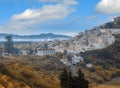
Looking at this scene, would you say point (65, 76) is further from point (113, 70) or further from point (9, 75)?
point (113, 70)

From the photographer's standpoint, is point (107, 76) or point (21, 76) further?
point (107, 76)

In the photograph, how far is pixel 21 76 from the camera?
323 ft

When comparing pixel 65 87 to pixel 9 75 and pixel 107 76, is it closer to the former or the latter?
pixel 9 75

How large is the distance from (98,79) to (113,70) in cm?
2090

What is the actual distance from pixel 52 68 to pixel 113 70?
3423 centimetres

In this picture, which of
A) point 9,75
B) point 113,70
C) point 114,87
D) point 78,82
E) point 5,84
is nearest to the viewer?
point 78,82

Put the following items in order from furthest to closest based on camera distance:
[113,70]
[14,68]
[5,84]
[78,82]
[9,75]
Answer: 1. [113,70]
2. [14,68]
3. [9,75]
4. [5,84]
5. [78,82]

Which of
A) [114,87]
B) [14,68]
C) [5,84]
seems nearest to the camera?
[5,84]

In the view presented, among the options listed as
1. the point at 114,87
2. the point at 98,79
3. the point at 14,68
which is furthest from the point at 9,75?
the point at 98,79

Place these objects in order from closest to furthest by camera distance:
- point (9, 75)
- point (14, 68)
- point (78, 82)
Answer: point (78, 82) < point (9, 75) < point (14, 68)

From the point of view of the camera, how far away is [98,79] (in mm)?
179875

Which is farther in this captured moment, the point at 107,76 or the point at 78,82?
the point at 107,76

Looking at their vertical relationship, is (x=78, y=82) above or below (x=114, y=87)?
above

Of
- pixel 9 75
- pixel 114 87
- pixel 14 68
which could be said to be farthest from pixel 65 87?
pixel 114 87
